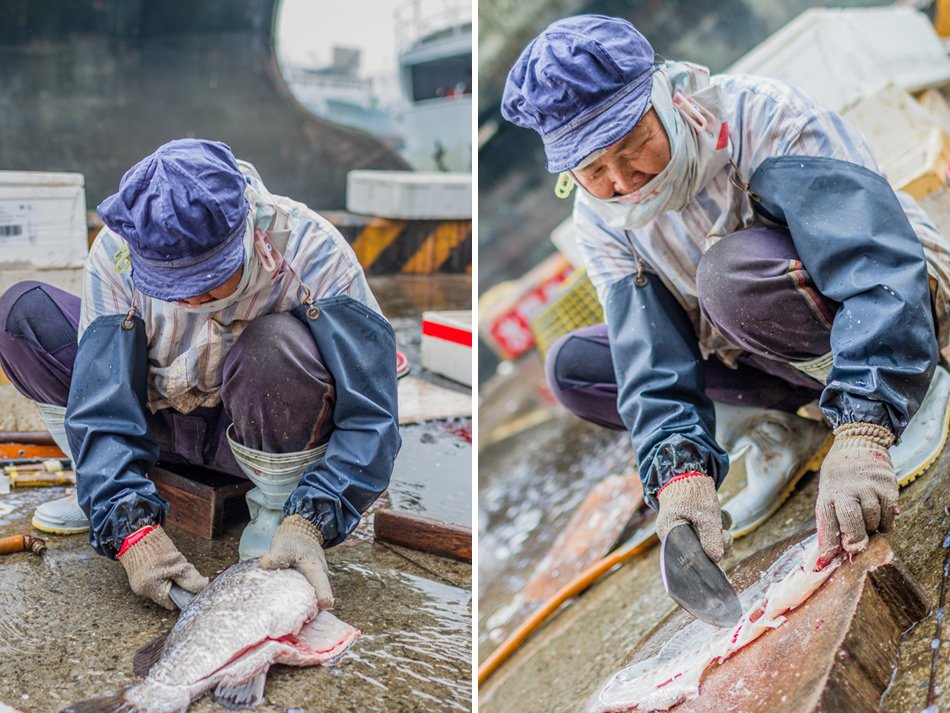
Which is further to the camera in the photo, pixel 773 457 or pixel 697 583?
pixel 773 457

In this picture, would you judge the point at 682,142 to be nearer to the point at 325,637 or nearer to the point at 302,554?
the point at 302,554

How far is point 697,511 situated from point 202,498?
1.60 metres

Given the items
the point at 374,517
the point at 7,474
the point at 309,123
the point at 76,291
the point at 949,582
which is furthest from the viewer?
the point at 309,123

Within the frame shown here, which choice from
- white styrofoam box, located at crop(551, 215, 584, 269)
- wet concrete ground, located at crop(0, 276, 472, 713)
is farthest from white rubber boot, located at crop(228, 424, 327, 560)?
white styrofoam box, located at crop(551, 215, 584, 269)

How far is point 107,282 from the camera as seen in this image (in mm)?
2602

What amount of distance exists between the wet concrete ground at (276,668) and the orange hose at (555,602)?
381mm

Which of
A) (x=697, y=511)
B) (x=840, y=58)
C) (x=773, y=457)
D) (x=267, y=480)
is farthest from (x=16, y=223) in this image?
(x=840, y=58)

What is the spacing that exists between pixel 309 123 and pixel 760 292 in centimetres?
984

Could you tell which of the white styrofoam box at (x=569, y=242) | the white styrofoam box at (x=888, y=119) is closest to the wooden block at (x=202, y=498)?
the white styrofoam box at (x=569, y=242)

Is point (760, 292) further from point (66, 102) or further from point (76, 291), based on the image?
point (66, 102)

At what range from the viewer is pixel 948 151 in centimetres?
391

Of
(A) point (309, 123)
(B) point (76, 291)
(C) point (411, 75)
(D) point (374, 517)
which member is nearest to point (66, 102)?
(A) point (309, 123)

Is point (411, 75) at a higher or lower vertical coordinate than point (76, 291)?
higher

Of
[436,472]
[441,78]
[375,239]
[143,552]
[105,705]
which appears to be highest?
[441,78]
